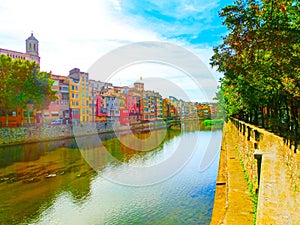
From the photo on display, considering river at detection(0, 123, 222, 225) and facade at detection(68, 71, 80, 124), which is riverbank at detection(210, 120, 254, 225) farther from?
facade at detection(68, 71, 80, 124)

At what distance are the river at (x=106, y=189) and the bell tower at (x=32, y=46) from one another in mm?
40343

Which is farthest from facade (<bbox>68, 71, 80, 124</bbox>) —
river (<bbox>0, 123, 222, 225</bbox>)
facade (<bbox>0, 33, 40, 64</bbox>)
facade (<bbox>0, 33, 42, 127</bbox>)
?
river (<bbox>0, 123, 222, 225</bbox>)

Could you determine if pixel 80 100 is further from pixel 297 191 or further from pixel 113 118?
pixel 297 191

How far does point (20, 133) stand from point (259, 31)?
2970 centimetres

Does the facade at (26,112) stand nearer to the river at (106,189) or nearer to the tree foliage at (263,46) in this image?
the river at (106,189)

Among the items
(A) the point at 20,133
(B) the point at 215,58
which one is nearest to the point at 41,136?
(A) the point at 20,133

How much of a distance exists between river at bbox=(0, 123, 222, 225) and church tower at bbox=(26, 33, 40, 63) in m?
39.7

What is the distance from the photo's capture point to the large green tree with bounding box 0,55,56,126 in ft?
91.9

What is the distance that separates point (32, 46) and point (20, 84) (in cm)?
3186

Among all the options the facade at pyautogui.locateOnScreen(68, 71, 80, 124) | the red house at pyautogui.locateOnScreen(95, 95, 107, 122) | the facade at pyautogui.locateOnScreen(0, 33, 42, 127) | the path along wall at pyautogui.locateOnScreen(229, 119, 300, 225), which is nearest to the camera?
the path along wall at pyautogui.locateOnScreen(229, 119, 300, 225)

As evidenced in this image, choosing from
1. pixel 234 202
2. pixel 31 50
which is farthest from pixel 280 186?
pixel 31 50

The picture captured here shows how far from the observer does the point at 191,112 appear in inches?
4909

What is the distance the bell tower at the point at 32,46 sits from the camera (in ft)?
185

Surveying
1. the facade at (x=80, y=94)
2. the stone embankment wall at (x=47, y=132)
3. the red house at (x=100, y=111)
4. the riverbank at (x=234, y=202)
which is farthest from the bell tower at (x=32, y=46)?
the riverbank at (x=234, y=202)
